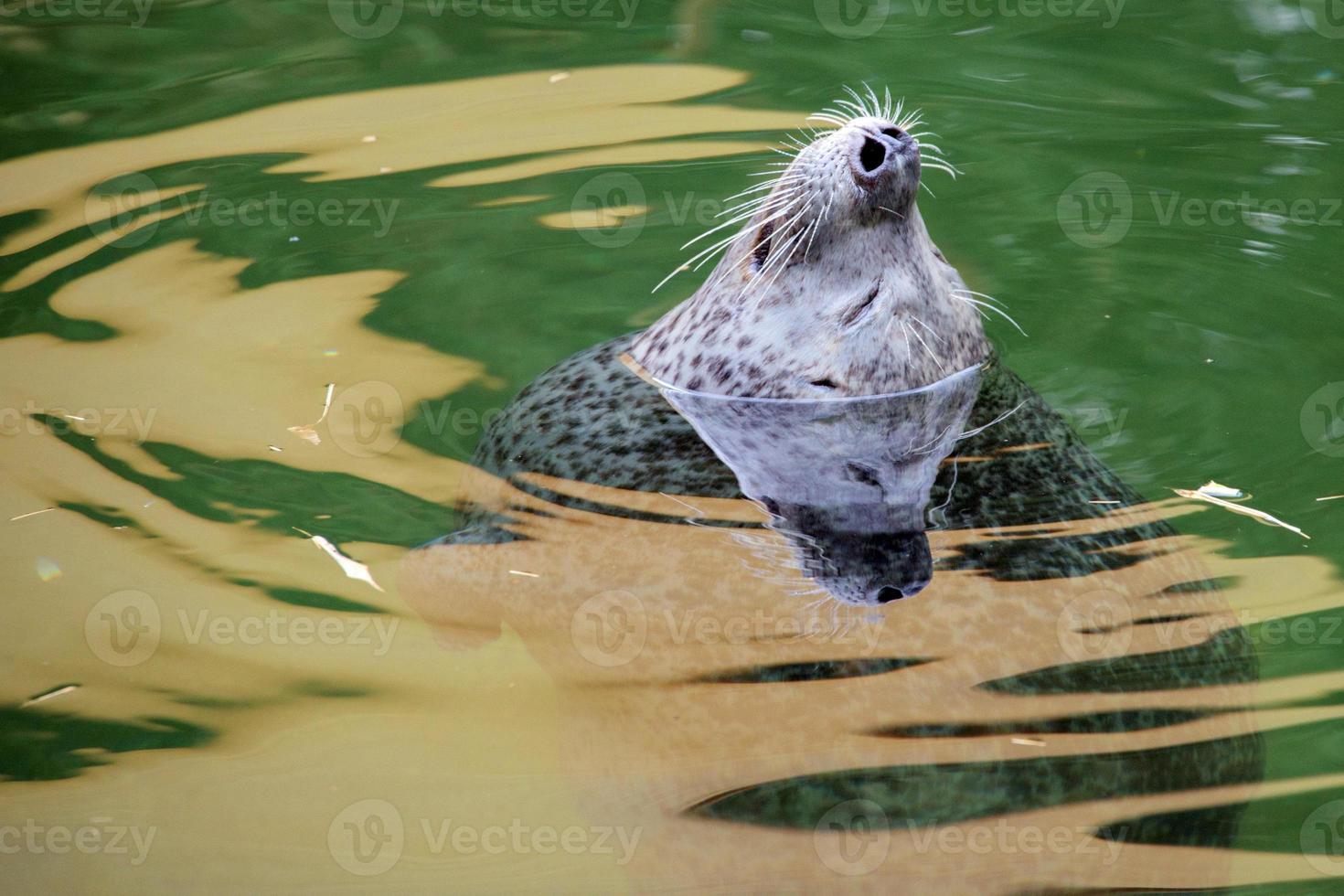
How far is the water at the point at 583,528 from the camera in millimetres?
3172

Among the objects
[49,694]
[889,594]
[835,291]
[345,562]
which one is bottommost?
[49,694]

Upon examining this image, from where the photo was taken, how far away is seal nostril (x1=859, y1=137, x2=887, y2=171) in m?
4.20

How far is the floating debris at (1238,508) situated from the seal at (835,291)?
87 centimetres

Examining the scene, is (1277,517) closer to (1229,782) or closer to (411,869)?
(1229,782)

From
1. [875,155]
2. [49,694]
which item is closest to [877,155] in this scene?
[875,155]

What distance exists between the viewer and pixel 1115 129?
719cm

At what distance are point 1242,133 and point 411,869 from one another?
19.0 feet

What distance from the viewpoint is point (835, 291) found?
14.4ft

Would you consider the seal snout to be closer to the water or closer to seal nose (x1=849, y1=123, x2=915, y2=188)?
seal nose (x1=849, y1=123, x2=915, y2=188)

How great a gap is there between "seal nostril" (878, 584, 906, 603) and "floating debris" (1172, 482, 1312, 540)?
1.30 m

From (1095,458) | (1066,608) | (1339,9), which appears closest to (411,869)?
(1066,608)

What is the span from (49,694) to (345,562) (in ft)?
2.80

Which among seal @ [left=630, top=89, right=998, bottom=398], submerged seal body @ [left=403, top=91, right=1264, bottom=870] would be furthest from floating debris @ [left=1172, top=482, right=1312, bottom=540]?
seal @ [left=630, top=89, right=998, bottom=398]

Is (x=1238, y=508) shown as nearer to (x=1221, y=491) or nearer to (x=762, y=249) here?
(x=1221, y=491)
